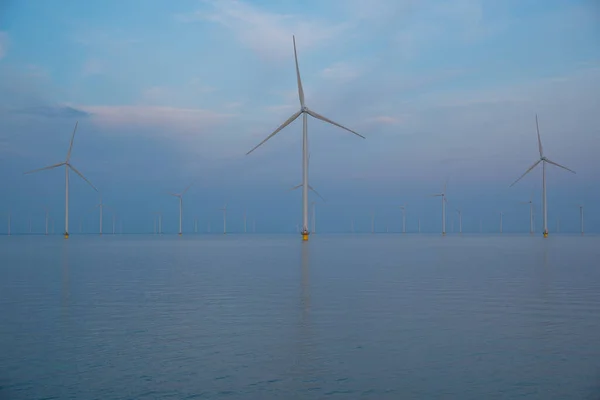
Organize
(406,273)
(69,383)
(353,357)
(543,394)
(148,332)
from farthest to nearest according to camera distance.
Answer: (406,273), (148,332), (353,357), (69,383), (543,394)

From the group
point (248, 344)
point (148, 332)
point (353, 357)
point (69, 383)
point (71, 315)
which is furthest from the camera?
point (71, 315)

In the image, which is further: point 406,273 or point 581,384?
point 406,273

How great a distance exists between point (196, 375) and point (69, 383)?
2.10 meters

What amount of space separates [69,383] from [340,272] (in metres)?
27.1

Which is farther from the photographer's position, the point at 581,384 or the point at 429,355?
the point at 429,355

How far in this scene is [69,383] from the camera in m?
11.2

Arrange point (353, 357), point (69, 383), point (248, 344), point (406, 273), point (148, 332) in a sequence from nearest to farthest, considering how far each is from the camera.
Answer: point (69, 383)
point (353, 357)
point (248, 344)
point (148, 332)
point (406, 273)

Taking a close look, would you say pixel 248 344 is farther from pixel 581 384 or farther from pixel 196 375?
pixel 581 384

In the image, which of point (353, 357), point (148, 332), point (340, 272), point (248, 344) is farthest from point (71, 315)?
point (340, 272)

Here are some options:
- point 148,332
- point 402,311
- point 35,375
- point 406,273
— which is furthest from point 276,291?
point 35,375

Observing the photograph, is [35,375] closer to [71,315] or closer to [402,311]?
[71,315]

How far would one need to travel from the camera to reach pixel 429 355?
43.6 ft

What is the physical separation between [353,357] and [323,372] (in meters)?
1.41

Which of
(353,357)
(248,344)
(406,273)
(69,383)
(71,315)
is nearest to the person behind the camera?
(69,383)
